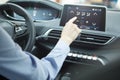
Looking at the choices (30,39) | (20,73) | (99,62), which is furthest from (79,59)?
(20,73)

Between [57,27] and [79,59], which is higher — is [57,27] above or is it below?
above

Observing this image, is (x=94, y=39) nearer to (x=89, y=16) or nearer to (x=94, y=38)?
(x=94, y=38)

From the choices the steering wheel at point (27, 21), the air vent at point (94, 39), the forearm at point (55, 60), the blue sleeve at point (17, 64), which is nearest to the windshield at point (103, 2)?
the air vent at point (94, 39)

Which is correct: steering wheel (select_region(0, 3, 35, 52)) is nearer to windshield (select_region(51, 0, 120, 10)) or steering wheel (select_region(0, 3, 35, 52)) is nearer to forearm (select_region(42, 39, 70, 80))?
forearm (select_region(42, 39, 70, 80))

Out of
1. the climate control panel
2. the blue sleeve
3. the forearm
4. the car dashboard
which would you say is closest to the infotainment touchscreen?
the car dashboard

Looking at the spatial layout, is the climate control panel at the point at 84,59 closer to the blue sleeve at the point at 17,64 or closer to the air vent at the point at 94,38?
the air vent at the point at 94,38

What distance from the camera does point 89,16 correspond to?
2012 millimetres

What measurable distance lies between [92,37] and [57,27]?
10.2 inches

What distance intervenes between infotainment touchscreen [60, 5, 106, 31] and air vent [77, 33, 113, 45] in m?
0.05

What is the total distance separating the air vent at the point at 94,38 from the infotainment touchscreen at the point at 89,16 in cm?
5

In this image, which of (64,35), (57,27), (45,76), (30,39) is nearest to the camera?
(45,76)

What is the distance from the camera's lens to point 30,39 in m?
1.74

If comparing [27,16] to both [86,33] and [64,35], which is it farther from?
[86,33]

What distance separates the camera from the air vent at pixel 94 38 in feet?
6.56
